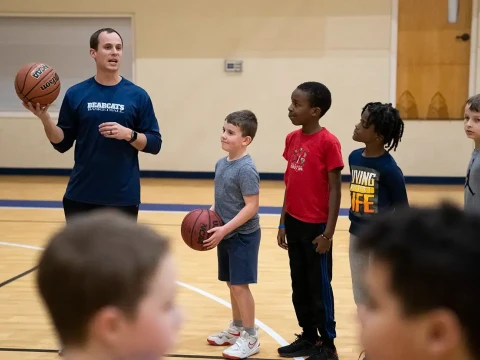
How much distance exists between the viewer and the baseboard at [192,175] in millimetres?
12312

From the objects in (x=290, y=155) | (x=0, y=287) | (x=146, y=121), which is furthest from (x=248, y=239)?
(x=0, y=287)

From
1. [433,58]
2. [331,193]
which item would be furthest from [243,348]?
[433,58]

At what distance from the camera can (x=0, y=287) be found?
5832 mm

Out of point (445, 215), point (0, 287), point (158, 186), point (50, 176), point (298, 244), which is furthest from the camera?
point (50, 176)

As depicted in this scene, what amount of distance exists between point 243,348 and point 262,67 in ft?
28.3

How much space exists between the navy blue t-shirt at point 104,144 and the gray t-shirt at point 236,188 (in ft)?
1.72

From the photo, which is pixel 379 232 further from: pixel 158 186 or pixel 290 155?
pixel 158 186

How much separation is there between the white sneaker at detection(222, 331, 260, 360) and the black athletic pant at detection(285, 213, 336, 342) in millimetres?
333

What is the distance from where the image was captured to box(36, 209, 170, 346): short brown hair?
1.10 m

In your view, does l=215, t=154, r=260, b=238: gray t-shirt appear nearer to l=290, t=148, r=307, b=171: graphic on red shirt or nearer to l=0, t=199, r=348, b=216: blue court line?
l=290, t=148, r=307, b=171: graphic on red shirt

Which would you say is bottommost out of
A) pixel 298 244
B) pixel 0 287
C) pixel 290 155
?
pixel 0 287

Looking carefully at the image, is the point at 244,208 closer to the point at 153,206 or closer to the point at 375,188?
the point at 375,188

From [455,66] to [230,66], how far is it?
3.96m

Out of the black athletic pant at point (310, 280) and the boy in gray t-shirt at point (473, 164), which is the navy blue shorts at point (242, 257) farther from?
the boy in gray t-shirt at point (473, 164)
